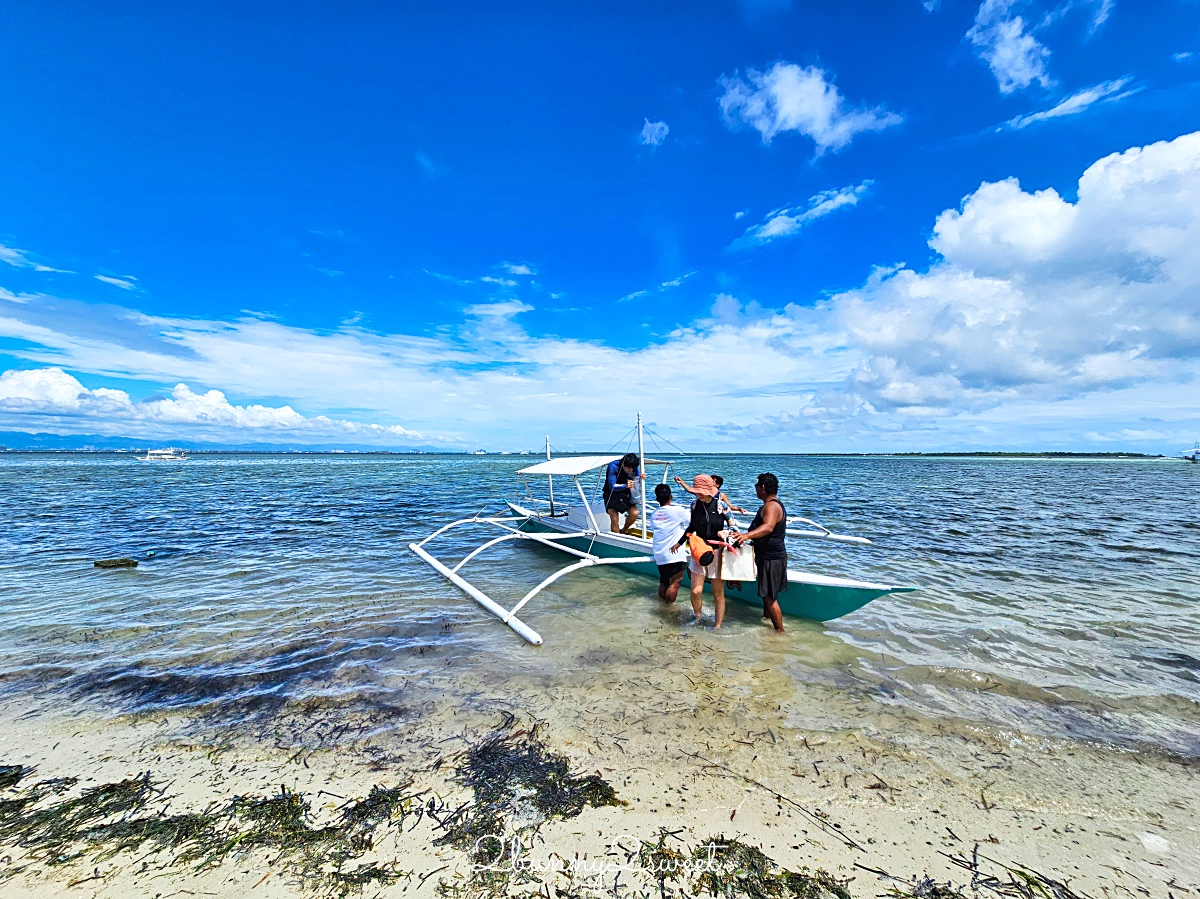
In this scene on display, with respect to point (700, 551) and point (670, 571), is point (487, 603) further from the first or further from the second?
point (700, 551)

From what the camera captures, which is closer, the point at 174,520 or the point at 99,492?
the point at 174,520

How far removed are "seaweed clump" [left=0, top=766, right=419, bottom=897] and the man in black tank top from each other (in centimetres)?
542

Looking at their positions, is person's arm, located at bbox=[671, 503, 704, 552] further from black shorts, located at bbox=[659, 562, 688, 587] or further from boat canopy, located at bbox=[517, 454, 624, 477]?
boat canopy, located at bbox=[517, 454, 624, 477]

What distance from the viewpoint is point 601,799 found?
389 centimetres

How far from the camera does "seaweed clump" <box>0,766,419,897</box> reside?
3.21 m

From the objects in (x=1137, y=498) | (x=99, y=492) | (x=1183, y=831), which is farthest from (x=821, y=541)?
(x=99, y=492)

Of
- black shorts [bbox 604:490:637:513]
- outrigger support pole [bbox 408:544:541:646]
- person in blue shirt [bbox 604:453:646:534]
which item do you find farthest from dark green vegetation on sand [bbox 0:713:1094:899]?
black shorts [bbox 604:490:637:513]

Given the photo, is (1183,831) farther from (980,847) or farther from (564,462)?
(564,462)

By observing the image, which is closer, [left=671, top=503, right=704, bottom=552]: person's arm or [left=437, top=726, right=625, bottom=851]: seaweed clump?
[left=437, top=726, right=625, bottom=851]: seaweed clump

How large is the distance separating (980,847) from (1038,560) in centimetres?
1284

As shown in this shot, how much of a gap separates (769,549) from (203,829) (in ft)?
22.4

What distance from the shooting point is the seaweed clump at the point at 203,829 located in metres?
3.21

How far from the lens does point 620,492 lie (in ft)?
40.2

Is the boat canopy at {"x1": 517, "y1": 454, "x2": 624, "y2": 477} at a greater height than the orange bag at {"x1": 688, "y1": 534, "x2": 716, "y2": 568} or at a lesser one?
greater
